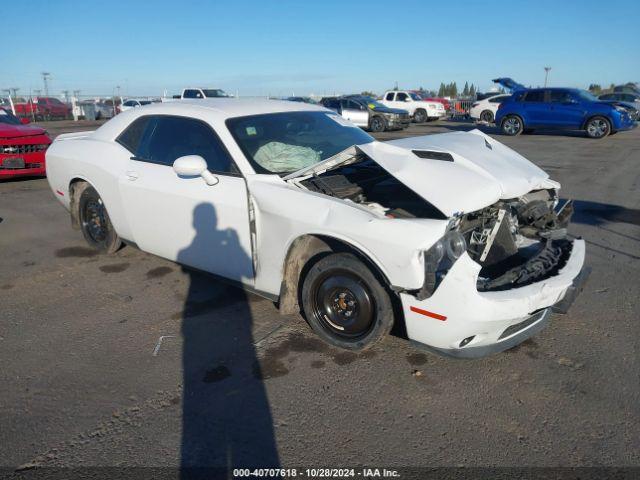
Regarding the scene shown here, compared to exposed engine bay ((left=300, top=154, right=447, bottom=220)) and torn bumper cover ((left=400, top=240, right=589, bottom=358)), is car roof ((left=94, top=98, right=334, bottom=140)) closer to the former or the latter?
exposed engine bay ((left=300, top=154, right=447, bottom=220))

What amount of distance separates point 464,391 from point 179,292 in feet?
8.43

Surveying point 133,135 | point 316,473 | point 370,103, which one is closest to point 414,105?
point 370,103

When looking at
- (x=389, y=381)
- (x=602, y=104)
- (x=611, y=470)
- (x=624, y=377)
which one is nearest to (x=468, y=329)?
(x=389, y=381)

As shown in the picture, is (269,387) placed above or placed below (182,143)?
below

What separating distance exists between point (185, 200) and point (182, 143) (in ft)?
1.87

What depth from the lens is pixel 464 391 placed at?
290 centimetres

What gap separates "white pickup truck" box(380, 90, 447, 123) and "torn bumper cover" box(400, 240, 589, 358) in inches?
956

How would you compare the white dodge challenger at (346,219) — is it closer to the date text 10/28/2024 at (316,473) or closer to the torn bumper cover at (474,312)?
the torn bumper cover at (474,312)

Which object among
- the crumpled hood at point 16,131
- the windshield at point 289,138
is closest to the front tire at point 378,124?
the crumpled hood at point 16,131

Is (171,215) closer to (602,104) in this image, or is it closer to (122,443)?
(122,443)

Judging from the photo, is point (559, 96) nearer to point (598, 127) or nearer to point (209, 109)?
point (598, 127)

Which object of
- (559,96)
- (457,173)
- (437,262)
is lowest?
(437,262)

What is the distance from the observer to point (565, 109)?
56.5 ft

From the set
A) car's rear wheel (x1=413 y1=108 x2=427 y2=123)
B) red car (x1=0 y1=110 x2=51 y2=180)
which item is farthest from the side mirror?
car's rear wheel (x1=413 y1=108 x2=427 y2=123)
